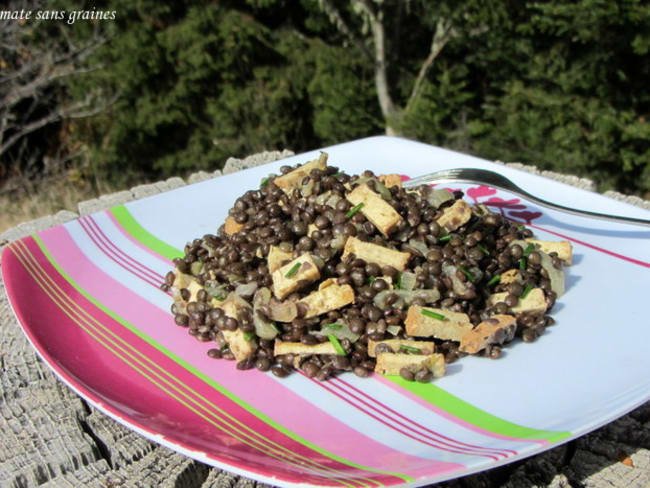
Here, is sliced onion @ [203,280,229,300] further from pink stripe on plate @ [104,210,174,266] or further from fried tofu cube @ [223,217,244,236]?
pink stripe on plate @ [104,210,174,266]

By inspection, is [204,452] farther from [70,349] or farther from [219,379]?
[70,349]

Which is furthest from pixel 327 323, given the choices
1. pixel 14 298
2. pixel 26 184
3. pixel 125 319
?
pixel 26 184

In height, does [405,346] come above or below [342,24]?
below

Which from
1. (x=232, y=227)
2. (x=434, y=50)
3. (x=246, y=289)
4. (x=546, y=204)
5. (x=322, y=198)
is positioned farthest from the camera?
(x=434, y=50)

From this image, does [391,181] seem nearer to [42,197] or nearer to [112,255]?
[112,255]

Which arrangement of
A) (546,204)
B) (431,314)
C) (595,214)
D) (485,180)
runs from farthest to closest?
(485,180) → (546,204) → (595,214) → (431,314)

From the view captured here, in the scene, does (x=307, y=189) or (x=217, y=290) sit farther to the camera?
(x=307, y=189)

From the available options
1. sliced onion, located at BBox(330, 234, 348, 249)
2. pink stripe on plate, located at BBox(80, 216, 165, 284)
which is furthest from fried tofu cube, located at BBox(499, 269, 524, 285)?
pink stripe on plate, located at BBox(80, 216, 165, 284)

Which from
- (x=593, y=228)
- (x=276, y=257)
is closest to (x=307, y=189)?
(x=276, y=257)
